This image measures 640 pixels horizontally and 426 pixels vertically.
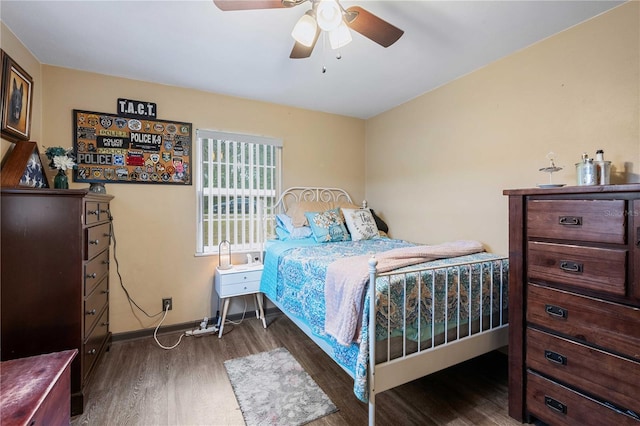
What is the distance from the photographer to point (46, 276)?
5.36 feet

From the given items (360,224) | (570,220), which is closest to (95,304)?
(360,224)

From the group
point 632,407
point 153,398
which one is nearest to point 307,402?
point 153,398

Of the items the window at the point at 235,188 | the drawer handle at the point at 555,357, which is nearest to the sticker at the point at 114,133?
the window at the point at 235,188

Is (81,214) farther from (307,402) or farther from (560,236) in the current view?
(560,236)

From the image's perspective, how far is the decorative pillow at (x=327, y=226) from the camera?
9.23ft

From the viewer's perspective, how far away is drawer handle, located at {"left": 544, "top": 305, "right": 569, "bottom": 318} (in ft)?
4.63

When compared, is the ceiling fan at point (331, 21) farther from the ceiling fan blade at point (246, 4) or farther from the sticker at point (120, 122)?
the sticker at point (120, 122)

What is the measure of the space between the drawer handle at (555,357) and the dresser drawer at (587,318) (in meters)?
0.12

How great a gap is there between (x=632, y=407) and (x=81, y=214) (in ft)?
9.64

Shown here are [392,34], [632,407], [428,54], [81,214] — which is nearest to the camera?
[632,407]

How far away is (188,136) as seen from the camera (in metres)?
2.77

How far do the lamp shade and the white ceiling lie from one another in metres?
1.58

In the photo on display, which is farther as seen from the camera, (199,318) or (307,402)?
(199,318)

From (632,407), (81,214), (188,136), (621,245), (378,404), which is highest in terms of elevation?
(188,136)
